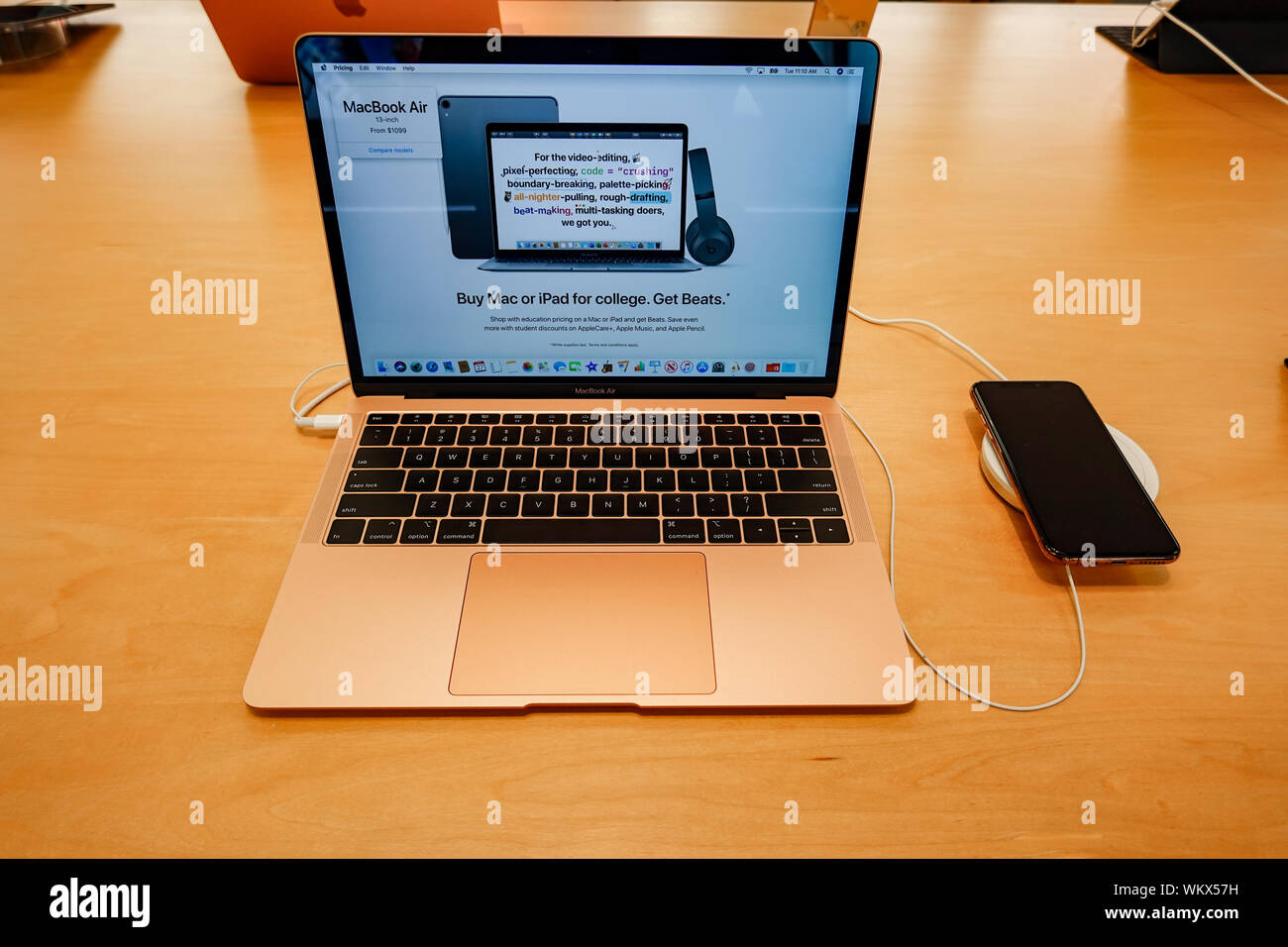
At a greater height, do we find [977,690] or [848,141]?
[848,141]

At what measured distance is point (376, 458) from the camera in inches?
25.5

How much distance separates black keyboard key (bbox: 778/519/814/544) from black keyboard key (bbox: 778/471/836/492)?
0.03 metres

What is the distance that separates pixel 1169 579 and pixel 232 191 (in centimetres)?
122

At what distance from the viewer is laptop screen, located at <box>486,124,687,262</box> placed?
60cm

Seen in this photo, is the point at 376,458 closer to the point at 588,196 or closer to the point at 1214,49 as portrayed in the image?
the point at 588,196

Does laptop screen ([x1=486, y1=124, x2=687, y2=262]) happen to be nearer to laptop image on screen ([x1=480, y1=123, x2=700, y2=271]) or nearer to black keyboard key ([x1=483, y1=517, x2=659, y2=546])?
laptop image on screen ([x1=480, y1=123, x2=700, y2=271])

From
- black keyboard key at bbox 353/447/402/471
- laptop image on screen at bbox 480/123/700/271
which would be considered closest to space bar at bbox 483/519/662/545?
black keyboard key at bbox 353/447/402/471

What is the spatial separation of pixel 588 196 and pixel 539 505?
0.84ft

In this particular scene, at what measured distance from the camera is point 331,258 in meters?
0.64

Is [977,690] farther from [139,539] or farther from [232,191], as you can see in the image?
[232,191]

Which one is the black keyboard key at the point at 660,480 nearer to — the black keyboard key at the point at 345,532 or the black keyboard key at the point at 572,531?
the black keyboard key at the point at 572,531

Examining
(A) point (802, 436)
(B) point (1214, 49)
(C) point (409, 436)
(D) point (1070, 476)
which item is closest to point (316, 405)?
(C) point (409, 436)

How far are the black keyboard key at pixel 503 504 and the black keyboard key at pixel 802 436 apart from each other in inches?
9.3
